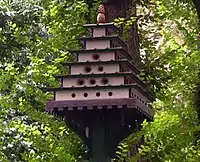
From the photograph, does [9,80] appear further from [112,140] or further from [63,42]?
[112,140]

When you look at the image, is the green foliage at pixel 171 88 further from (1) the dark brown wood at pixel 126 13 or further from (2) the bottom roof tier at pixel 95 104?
(2) the bottom roof tier at pixel 95 104

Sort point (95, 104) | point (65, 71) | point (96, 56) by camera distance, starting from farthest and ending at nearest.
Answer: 1. point (65, 71)
2. point (96, 56)
3. point (95, 104)

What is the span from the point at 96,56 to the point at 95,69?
0.29 ft

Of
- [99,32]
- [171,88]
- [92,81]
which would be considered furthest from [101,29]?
[171,88]

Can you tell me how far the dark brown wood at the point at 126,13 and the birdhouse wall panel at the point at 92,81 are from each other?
1.10 meters

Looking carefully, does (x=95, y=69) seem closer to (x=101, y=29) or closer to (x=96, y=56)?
(x=96, y=56)

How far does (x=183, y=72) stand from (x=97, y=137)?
3.66 feet

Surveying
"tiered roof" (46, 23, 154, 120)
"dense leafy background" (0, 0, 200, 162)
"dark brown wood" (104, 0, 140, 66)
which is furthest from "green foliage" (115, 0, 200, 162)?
"tiered roof" (46, 23, 154, 120)

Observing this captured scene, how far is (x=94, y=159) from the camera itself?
10.0 feet

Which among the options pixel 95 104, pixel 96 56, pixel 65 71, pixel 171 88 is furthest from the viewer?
pixel 171 88

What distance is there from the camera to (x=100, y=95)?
297 cm

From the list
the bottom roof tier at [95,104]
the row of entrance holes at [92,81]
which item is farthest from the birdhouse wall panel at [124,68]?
the bottom roof tier at [95,104]

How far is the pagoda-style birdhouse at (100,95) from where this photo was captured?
9.68ft

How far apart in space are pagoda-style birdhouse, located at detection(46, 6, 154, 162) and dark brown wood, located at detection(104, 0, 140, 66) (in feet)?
3.00
